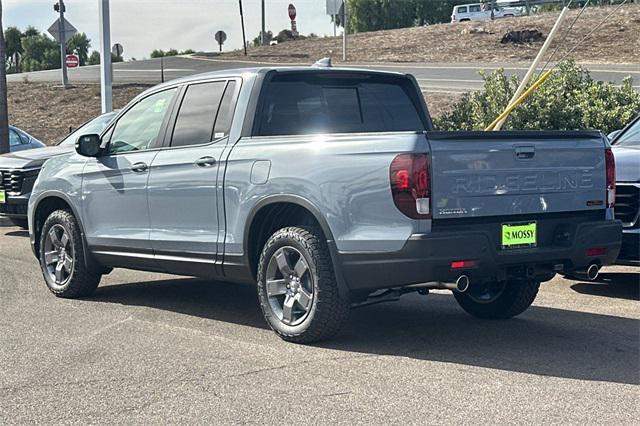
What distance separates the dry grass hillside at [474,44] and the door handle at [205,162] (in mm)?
29687

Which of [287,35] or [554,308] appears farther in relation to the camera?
[287,35]

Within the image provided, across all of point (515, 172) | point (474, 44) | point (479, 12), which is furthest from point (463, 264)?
Result: point (479, 12)

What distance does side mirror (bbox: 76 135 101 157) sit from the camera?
27.9ft

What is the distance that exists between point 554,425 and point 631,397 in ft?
2.58

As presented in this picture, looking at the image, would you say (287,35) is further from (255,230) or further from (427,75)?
(255,230)

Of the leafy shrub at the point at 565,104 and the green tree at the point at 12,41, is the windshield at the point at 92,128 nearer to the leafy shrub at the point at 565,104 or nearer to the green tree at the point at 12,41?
the leafy shrub at the point at 565,104

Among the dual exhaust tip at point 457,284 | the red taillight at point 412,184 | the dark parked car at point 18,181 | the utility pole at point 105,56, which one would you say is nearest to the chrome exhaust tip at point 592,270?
the dual exhaust tip at point 457,284

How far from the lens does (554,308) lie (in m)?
8.35

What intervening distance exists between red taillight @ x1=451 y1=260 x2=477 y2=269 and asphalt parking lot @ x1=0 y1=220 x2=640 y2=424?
0.63 meters

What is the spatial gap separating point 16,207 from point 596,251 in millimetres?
8709

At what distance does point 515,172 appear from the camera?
6457 millimetres

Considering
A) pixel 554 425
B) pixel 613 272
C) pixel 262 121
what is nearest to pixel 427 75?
pixel 613 272

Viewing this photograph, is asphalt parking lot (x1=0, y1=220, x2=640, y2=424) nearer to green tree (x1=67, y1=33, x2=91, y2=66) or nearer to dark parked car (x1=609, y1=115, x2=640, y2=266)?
dark parked car (x1=609, y1=115, x2=640, y2=266)

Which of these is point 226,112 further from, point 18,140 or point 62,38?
point 62,38
